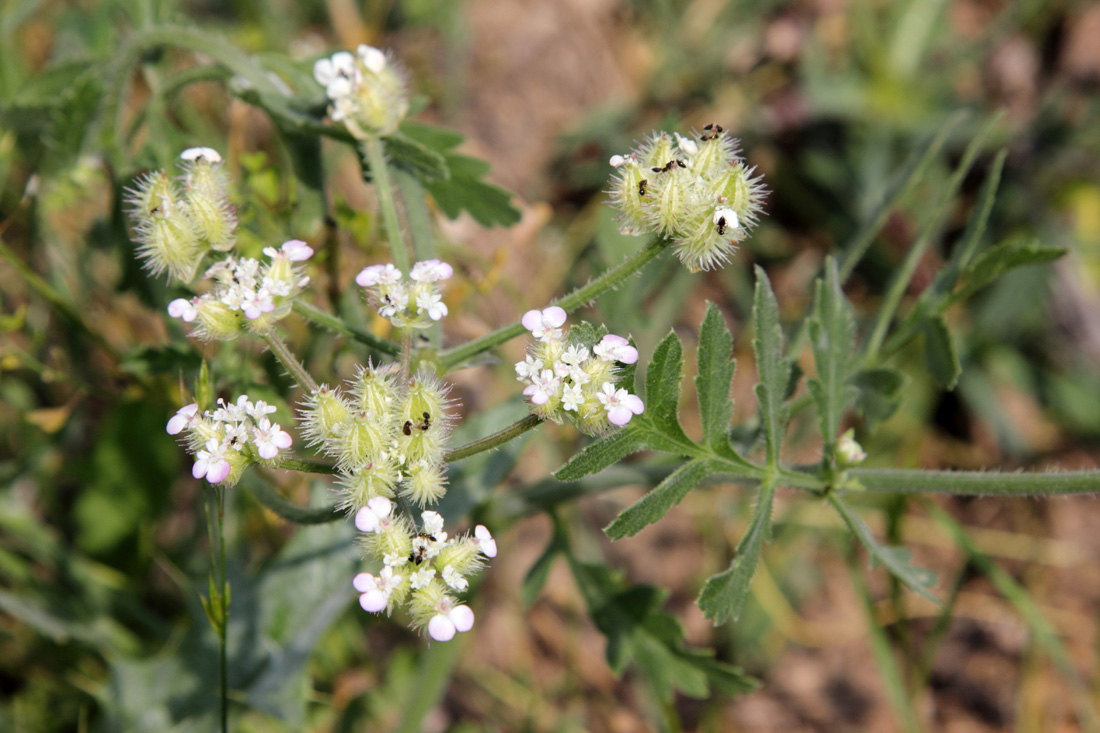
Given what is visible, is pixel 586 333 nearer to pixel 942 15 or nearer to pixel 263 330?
pixel 263 330

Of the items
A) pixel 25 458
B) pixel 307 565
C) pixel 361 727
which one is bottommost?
pixel 361 727

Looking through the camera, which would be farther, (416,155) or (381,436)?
(416,155)

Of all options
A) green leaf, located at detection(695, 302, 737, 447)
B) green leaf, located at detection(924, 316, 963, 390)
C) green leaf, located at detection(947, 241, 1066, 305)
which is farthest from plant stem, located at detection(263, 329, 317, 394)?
green leaf, located at detection(947, 241, 1066, 305)

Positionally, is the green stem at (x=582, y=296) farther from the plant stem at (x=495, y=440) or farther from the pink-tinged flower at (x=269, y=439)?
the pink-tinged flower at (x=269, y=439)

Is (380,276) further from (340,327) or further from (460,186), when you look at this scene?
(460,186)

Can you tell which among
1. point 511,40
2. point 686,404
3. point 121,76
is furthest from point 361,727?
point 511,40

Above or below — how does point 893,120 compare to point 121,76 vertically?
below

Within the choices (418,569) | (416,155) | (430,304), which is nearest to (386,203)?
(416,155)

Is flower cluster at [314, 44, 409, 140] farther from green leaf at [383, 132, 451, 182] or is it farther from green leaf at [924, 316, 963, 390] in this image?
green leaf at [924, 316, 963, 390]
